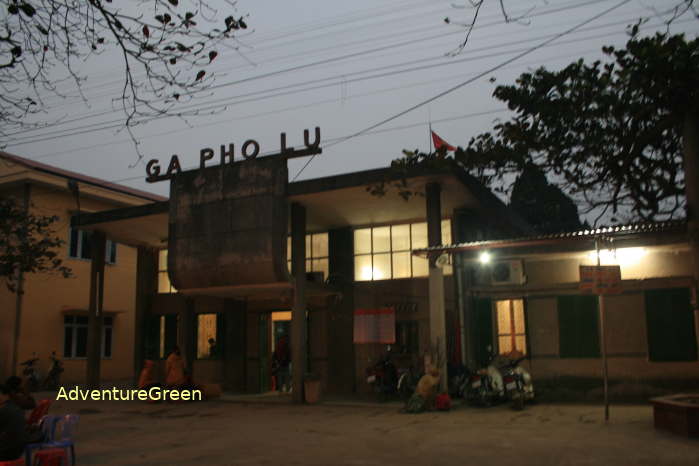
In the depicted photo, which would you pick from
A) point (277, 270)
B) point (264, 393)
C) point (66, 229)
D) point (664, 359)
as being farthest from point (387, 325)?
point (66, 229)

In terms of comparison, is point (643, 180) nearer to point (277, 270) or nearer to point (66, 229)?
point (277, 270)

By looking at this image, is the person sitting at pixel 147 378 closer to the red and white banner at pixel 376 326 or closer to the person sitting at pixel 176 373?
the person sitting at pixel 176 373

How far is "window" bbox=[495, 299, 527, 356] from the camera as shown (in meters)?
14.9

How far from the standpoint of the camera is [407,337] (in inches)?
653

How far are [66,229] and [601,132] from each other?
67.2ft

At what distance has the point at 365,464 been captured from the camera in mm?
8102

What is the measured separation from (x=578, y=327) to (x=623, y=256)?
182 centimetres

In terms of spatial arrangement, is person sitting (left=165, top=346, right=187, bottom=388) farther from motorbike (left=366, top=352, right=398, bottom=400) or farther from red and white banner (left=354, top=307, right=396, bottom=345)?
motorbike (left=366, top=352, right=398, bottom=400)

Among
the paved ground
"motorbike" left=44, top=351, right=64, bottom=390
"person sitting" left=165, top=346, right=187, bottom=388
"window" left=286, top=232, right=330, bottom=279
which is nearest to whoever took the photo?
the paved ground

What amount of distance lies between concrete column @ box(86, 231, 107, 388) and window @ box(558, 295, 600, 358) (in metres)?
12.4

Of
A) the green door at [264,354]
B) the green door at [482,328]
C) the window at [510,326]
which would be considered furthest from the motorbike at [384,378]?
the green door at [264,354]

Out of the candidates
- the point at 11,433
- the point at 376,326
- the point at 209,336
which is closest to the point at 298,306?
the point at 376,326

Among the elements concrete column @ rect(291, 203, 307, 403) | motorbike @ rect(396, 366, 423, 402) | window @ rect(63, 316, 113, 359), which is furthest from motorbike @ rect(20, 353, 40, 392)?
motorbike @ rect(396, 366, 423, 402)

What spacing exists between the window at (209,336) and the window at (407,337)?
18.4 ft
